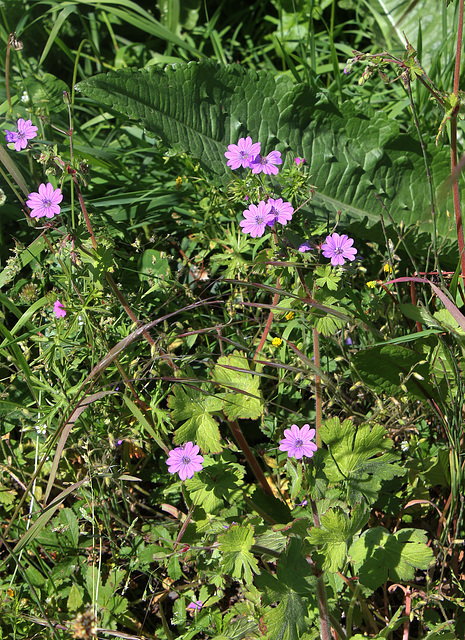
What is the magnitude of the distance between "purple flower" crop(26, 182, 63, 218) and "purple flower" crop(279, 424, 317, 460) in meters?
0.91

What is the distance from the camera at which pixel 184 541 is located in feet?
5.74

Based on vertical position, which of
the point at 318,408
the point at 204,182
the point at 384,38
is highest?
the point at 384,38

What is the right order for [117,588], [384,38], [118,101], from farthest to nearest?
[384,38] < [118,101] < [117,588]

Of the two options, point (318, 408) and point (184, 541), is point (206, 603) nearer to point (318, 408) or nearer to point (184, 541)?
point (184, 541)

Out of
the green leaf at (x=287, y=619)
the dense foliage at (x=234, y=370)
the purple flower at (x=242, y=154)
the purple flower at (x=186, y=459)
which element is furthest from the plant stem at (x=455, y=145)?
the green leaf at (x=287, y=619)

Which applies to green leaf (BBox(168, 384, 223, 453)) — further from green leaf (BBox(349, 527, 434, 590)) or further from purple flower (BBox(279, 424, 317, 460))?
green leaf (BBox(349, 527, 434, 590))

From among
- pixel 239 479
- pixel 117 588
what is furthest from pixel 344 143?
pixel 117 588

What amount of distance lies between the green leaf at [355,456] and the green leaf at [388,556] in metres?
0.12

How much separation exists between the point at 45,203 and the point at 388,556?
53.2 inches

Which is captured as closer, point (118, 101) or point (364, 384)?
point (364, 384)

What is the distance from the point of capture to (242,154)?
193 cm

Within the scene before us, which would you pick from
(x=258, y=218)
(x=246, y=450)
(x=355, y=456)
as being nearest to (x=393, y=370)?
(x=355, y=456)

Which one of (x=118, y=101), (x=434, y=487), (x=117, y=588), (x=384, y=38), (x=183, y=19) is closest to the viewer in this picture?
(x=117, y=588)

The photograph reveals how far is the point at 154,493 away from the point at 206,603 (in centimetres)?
42
